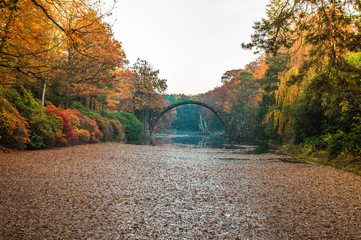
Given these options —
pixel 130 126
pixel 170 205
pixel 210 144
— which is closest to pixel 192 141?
pixel 210 144

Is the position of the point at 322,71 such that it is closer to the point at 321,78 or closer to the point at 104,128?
the point at 321,78

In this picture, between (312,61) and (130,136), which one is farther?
(130,136)

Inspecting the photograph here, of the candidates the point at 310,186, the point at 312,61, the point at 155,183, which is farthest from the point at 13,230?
the point at 312,61

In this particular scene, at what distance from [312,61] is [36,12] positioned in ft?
30.2

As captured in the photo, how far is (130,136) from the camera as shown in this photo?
2786 cm

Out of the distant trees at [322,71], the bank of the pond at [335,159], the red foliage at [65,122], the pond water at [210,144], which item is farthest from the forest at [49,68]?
the bank of the pond at [335,159]

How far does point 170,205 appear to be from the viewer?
477 centimetres

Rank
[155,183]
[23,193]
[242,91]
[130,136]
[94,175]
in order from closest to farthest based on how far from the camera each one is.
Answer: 1. [23,193]
2. [155,183]
3. [94,175]
4. [130,136]
5. [242,91]

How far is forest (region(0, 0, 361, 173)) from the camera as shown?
252 inches

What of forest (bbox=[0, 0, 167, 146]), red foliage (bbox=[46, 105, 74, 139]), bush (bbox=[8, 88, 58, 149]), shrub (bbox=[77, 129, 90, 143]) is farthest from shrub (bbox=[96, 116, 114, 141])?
bush (bbox=[8, 88, 58, 149])

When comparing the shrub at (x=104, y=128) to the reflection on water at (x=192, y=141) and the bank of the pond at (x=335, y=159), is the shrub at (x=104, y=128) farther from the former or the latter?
the bank of the pond at (x=335, y=159)

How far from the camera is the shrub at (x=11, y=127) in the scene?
9414 millimetres

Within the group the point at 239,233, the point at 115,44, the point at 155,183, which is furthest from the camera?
the point at 115,44

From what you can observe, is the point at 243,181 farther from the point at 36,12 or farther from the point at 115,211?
the point at 36,12
